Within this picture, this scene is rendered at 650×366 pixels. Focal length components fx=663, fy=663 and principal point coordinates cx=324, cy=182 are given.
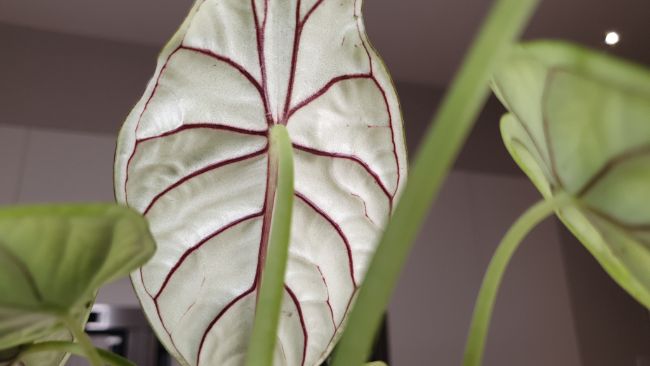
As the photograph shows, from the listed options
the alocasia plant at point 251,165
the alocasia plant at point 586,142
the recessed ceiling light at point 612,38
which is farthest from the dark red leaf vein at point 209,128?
the recessed ceiling light at point 612,38

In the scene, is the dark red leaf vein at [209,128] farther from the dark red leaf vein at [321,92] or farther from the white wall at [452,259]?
the white wall at [452,259]

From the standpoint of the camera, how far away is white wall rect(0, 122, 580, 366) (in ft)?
7.50

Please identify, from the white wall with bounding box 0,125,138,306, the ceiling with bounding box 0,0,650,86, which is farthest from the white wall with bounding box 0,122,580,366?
the ceiling with bounding box 0,0,650,86

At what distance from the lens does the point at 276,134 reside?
0.31m

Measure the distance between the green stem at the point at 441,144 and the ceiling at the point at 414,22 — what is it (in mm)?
2290

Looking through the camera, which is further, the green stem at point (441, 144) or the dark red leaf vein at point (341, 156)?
the dark red leaf vein at point (341, 156)

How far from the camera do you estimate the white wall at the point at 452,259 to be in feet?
7.50

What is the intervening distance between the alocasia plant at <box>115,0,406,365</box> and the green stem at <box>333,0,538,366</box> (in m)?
0.15

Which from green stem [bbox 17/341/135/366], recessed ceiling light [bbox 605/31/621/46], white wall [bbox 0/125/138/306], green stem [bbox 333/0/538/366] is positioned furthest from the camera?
recessed ceiling light [bbox 605/31/621/46]

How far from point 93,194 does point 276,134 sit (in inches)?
84.3

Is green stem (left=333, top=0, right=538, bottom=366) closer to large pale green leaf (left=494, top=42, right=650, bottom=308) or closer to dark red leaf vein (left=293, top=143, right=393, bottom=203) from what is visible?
large pale green leaf (left=494, top=42, right=650, bottom=308)

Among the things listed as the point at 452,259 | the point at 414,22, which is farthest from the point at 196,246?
the point at 452,259

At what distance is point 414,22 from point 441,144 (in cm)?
246

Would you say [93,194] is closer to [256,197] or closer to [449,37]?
[449,37]
